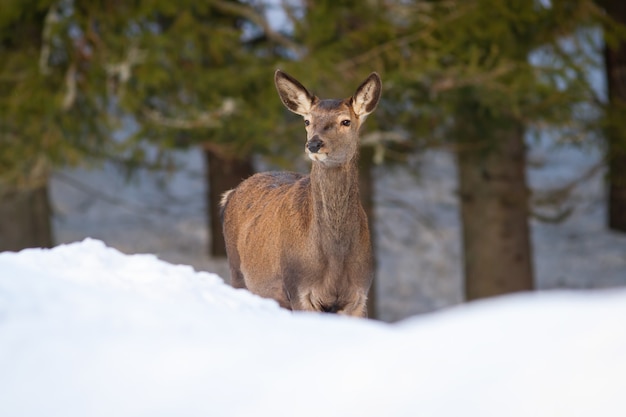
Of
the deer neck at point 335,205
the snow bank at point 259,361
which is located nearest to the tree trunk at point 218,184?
the deer neck at point 335,205

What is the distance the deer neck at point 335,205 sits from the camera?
7375 millimetres

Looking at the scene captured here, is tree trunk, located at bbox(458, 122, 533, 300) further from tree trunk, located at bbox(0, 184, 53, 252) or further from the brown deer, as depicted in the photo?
the brown deer

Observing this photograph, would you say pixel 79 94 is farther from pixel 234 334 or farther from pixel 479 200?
pixel 234 334

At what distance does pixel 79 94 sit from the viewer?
559 inches

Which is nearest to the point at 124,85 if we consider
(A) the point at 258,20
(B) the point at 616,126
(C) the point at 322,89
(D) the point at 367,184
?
(A) the point at 258,20

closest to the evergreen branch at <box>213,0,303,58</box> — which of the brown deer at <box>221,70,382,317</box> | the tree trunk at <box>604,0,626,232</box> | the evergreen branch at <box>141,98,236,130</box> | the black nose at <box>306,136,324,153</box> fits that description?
the evergreen branch at <box>141,98,236,130</box>

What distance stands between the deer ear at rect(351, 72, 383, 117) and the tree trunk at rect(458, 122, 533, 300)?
24.2ft

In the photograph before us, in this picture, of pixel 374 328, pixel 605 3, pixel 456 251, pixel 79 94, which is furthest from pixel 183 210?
pixel 374 328

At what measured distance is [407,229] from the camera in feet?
67.7

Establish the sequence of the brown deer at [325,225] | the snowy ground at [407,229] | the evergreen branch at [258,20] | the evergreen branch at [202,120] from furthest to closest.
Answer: the snowy ground at [407,229] < the evergreen branch at [258,20] < the evergreen branch at [202,120] < the brown deer at [325,225]

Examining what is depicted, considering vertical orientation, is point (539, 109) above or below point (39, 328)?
above

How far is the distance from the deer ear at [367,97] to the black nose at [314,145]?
2.24 ft

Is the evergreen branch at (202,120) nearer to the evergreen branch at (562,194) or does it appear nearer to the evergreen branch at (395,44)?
the evergreen branch at (395,44)

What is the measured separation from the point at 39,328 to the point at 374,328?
1.05 m
